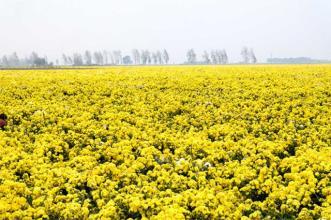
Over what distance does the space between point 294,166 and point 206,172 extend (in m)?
2.64

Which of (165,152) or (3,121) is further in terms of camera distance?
(3,121)

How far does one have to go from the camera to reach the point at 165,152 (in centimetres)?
1368

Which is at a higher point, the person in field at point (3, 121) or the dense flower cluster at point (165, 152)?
the person in field at point (3, 121)

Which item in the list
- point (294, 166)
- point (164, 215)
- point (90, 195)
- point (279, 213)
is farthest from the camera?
point (294, 166)

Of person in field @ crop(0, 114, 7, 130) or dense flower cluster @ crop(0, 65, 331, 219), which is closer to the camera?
dense flower cluster @ crop(0, 65, 331, 219)

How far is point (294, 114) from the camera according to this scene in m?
18.4

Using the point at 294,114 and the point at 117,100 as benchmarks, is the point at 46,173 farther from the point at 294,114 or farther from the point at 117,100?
the point at 294,114

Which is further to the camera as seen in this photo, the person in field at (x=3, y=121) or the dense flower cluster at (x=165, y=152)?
the person in field at (x=3, y=121)

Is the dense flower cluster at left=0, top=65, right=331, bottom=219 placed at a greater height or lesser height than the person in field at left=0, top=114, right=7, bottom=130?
lesser

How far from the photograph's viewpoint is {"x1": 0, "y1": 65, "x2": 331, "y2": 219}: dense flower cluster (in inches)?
391

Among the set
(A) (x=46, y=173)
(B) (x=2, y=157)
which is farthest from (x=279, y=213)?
(B) (x=2, y=157)

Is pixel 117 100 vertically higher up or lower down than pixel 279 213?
higher up

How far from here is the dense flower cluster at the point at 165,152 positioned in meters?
9.93

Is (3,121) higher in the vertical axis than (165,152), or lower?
higher
